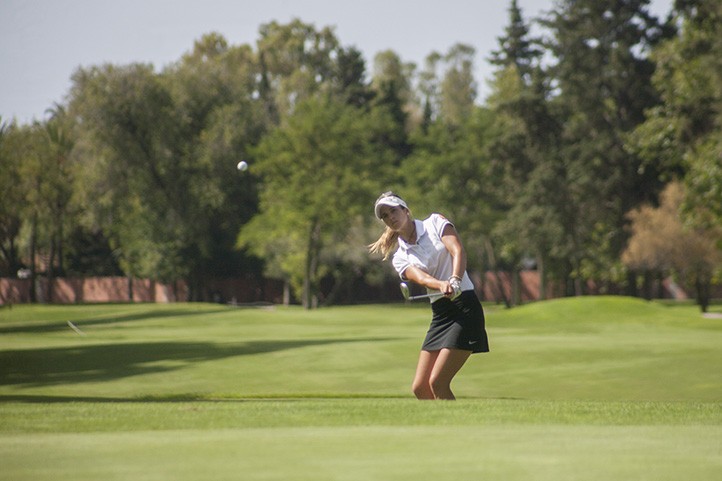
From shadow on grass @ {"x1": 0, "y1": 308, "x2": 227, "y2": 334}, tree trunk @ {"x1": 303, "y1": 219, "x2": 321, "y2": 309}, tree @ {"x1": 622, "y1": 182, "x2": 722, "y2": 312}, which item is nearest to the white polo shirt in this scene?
shadow on grass @ {"x1": 0, "y1": 308, "x2": 227, "y2": 334}

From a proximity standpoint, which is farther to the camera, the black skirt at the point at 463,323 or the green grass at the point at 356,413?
the black skirt at the point at 463,323

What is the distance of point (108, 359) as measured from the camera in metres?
26.3

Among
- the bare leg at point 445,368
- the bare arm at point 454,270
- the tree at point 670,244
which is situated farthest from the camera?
the tree at point 670,244

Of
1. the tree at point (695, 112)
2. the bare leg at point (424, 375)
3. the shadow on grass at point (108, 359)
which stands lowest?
the shadow on grass at point (108, 359)

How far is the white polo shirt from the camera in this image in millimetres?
10953

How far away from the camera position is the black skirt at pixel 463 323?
36.2ft

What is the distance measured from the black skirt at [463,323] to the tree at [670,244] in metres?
53.4

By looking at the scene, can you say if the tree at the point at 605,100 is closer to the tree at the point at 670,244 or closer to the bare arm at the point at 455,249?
the tree at the point at 670,244

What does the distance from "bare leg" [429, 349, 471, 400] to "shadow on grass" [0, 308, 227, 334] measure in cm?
3788

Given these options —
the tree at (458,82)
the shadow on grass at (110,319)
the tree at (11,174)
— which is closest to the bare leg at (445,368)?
the shadow on grass at (110,319)

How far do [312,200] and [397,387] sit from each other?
4824 cm

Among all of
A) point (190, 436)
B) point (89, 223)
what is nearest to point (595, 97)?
point (89, 223)

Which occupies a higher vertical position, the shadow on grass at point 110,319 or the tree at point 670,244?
the tree at point 670,244

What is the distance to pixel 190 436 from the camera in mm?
8461
